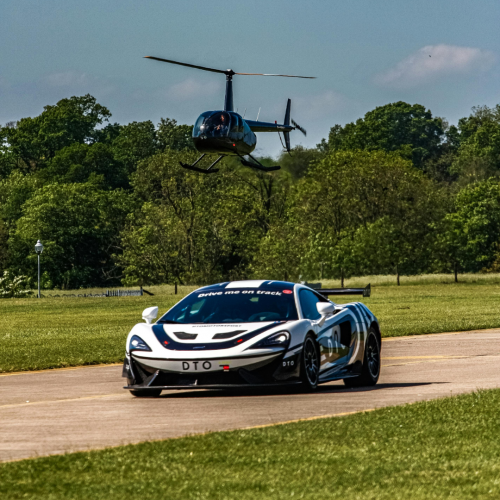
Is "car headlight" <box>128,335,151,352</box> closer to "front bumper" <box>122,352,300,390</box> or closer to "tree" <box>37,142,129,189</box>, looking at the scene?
"front bumper" <box>122,352,300,390</box>

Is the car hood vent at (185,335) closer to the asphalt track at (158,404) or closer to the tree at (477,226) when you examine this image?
the asphalt track at (158,404)

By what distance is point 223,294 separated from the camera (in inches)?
550

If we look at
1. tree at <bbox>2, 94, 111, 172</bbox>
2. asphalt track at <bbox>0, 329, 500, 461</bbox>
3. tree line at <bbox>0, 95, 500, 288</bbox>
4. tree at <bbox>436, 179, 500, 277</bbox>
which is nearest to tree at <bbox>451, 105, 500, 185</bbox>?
tree line at <bbox>0, 95, 500, 288</bbox>

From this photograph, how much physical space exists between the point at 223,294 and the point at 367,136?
134 m

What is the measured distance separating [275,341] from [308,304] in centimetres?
147

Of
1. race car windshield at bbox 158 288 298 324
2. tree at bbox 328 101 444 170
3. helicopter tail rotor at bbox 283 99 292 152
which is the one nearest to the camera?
race car windshield at bbox 158 288 298 324

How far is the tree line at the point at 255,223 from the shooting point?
93.2m

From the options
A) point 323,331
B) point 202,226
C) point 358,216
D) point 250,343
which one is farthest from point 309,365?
point 202,226

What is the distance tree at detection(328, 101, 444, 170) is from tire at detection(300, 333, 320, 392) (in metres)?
131

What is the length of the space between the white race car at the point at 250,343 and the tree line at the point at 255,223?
219 ft

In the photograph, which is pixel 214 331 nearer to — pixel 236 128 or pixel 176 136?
pixel 236 128

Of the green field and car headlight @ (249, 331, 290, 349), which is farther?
the green field

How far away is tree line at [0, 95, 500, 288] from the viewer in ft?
306

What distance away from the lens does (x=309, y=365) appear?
12.9 m
